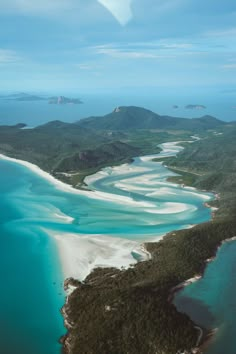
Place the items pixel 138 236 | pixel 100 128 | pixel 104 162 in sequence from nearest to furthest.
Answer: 1. pixel 138 236
2. pixel 104 162
3. pixel 100 128

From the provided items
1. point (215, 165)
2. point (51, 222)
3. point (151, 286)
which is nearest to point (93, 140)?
point (215, 165)

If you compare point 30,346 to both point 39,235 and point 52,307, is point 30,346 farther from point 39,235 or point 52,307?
point 39,235

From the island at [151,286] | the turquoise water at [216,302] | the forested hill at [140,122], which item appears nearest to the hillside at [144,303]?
the island at [151,286]

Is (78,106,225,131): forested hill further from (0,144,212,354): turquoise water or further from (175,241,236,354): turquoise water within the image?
(175,241,236,354): turquoise water

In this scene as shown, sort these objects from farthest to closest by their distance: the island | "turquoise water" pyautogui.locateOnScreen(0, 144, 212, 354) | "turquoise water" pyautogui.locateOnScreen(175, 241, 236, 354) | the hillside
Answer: "turquoise water" pyautogui.locateOnScreen(0, 144, 212, 354) < "turquoise water" pyautogui.locateOnScreen(175, 241, 236, 354) < the island < the hillside

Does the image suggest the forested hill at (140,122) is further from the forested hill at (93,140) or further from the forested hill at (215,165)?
the forested hill at (215,165)

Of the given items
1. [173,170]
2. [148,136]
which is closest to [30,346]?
[173,170]

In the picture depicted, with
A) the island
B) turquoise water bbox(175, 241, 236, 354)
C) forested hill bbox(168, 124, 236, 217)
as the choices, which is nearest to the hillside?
the island
